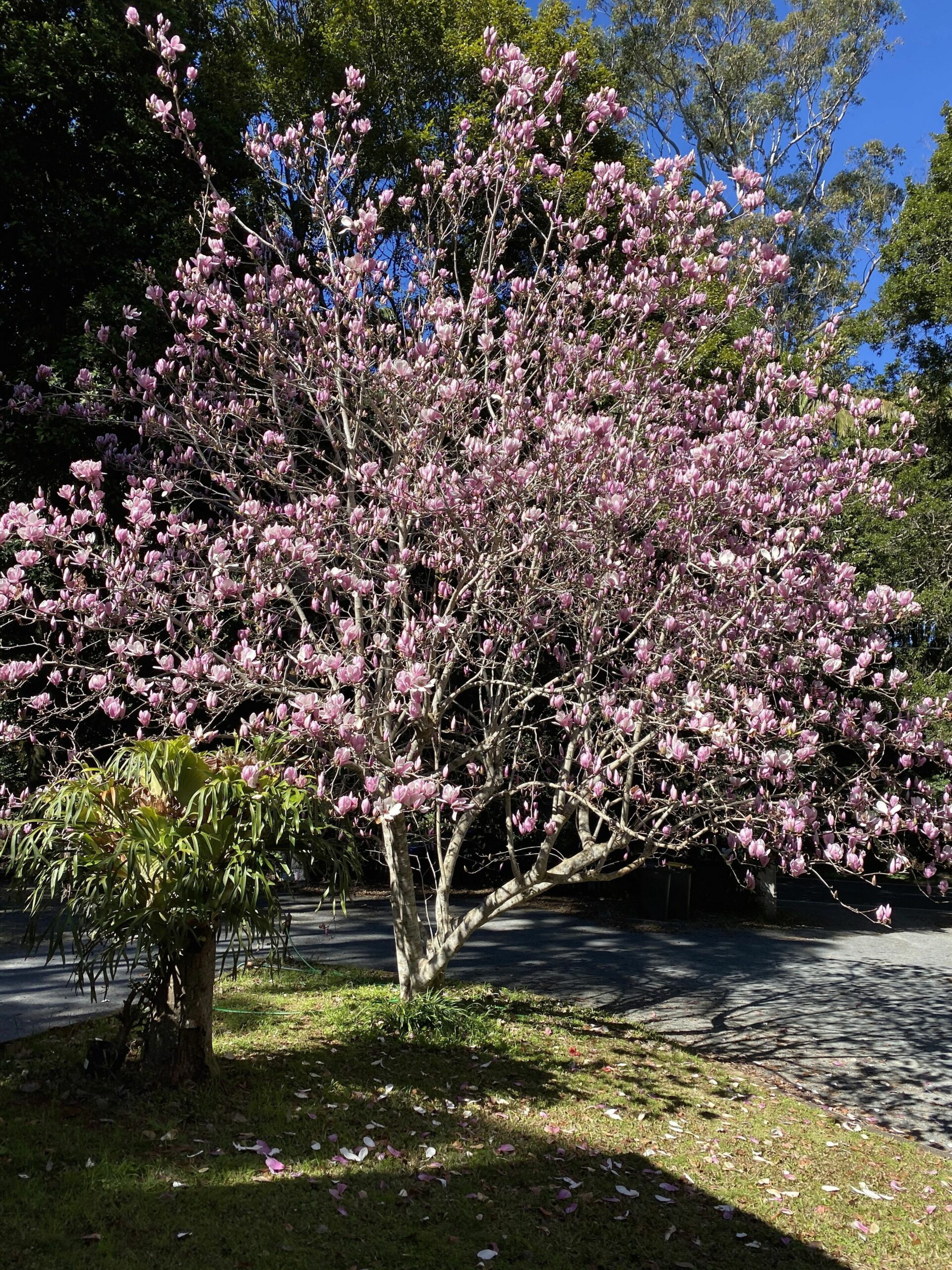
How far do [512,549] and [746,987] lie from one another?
185 inches

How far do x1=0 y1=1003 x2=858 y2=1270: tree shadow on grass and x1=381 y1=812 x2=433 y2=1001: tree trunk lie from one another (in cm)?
105

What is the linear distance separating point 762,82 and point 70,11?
17.4 meters

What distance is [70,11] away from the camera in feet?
33.2

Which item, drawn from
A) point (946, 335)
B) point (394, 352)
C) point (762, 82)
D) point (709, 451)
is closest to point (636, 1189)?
point (709, 451)

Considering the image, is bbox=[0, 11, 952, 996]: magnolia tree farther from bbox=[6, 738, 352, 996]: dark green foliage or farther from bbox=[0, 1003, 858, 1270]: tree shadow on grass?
bbox=[0, 1003, 858, 1270]: tree shadow on grass

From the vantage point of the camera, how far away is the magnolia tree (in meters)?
4.52

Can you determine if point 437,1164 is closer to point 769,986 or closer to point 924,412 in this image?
point 769,986

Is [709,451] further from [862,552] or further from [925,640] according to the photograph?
[925,640]

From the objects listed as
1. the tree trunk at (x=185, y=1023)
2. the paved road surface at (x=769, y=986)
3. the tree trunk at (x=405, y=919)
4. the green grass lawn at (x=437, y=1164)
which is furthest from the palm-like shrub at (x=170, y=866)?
the paved road surface at (x=769, y=986)

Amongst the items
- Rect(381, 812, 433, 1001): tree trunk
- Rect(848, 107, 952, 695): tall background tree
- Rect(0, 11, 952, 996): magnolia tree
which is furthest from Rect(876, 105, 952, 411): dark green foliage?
Rect(381, 812, 433, 1001): tree trunk

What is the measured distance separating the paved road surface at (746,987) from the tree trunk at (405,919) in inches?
68.2

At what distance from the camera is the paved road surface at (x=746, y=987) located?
A: 18.1 feet

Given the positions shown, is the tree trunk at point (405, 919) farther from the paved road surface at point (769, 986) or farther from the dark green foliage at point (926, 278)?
the dark green foliage at point (926, 278)

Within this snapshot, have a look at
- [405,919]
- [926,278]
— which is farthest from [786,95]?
[405,919]
